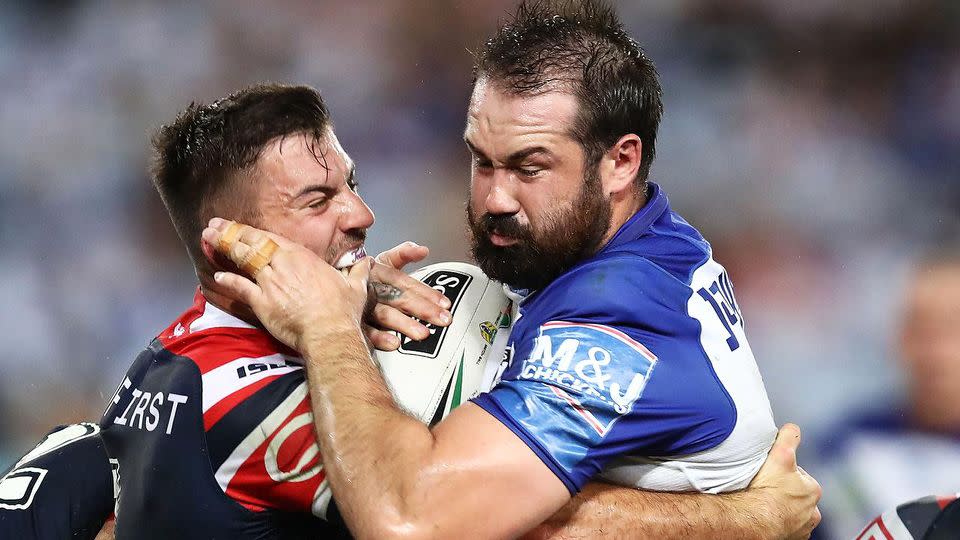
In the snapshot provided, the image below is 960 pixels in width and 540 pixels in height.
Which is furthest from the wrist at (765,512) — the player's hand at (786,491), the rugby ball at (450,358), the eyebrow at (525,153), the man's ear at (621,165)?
the eyebrow at (525,153)

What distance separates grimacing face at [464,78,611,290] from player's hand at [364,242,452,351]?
0.30m

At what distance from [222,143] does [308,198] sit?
12.9 inches

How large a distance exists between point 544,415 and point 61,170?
556 cm

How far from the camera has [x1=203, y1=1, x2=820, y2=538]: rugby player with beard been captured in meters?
2.71

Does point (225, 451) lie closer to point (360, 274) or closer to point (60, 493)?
point (360, 274)

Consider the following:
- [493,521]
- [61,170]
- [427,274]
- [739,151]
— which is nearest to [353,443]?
[493,521]

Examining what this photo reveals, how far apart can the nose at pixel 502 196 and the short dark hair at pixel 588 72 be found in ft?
0.84

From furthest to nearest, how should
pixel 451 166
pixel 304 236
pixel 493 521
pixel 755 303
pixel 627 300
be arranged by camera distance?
pixel 451 166, pixel 755 303, pixel 304 236, pixel 627 300, pixel 493 521

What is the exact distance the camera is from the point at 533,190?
124 inches

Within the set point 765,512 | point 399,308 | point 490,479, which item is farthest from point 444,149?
point 490,479

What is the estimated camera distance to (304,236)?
10.6 feet

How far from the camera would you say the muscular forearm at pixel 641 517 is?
9.87ft

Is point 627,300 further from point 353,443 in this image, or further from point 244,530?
point 244,530

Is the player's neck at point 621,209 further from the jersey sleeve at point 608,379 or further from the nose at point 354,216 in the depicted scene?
the nose at point 354,216
